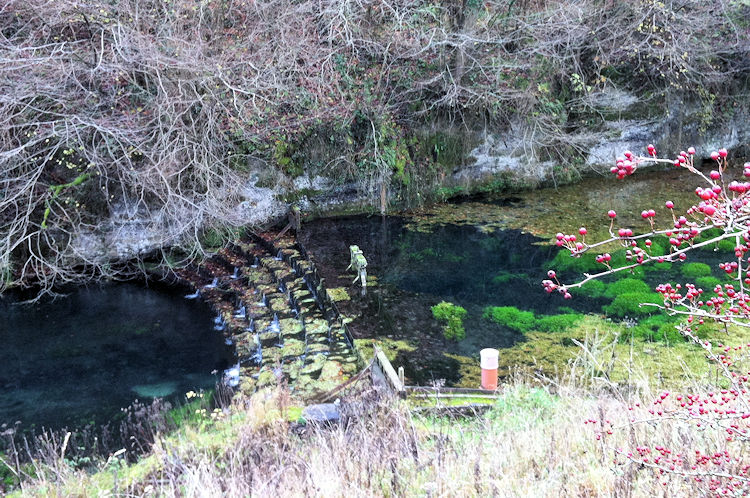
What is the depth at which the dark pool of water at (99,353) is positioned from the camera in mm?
6422

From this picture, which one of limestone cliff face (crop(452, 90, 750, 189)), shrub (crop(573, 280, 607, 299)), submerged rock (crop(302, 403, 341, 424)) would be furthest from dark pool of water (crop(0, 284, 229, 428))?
limestone cliff face (crop(452, 90, 750, 189))

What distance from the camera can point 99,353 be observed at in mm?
7426

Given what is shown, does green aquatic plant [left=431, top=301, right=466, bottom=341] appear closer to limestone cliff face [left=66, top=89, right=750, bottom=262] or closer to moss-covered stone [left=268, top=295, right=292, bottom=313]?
moss-covered stone [left=268, top=295, right=292, bottom=313]

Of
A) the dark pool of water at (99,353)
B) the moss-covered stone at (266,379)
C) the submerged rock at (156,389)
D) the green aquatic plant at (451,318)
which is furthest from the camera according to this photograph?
the green aquatic plant at (451,318)

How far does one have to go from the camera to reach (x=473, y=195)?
40.2 feet

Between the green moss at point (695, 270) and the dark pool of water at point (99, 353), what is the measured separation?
5.96m

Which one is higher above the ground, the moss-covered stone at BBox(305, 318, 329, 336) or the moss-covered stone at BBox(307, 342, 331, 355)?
the moss-covered stone at BBox(305, 318, 329, 336)

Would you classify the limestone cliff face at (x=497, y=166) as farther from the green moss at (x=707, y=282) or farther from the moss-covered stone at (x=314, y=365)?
the green moss at (x=707, y=282)

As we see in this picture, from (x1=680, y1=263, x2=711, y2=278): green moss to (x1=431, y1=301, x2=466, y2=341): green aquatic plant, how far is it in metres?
3.09

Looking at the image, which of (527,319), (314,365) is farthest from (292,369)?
(527,319)

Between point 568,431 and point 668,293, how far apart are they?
3.94 feet

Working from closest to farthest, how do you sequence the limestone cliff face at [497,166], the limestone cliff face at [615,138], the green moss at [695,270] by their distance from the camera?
1. the green moss at [695,270]
2. the limestone cliff face at [497,166]
3. the limestone cliff face at [615,138]

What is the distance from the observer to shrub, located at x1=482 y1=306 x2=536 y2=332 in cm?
683

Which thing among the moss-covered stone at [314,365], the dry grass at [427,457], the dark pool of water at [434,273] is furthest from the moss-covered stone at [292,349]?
the dry grass at [427,457]
